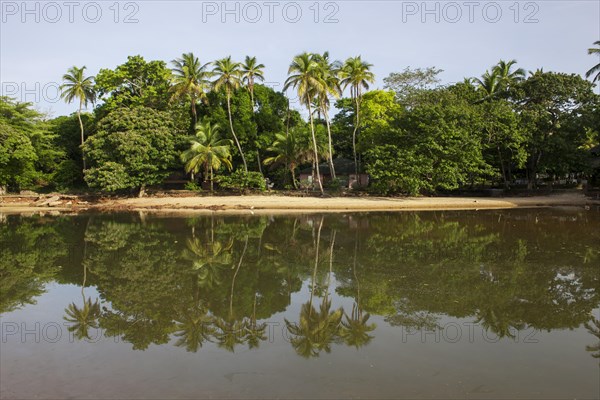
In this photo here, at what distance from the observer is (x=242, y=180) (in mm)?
36812

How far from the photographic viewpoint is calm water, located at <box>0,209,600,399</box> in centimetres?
552

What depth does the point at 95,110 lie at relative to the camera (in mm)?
42656

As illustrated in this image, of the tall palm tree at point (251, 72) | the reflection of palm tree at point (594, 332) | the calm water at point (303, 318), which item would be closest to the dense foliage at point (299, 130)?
the tall palm tree at point (251, 72)

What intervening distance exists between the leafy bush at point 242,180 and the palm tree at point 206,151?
1.03 metres

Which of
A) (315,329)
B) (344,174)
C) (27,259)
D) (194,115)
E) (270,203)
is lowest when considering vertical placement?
(315,329)

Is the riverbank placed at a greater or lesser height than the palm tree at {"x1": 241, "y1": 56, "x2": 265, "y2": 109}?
lesser

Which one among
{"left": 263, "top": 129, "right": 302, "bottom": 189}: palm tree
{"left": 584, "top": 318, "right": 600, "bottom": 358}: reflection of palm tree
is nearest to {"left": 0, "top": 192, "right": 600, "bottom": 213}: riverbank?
{"left": 263, "top": 129, "right": 302, "bottom": 189}: palm tree

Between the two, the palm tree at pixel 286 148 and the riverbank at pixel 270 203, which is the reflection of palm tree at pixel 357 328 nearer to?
the riverbank at pixel 270 203

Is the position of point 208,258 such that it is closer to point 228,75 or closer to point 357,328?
point 357,328

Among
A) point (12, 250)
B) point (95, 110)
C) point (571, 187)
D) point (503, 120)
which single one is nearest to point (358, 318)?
point (12, 250)

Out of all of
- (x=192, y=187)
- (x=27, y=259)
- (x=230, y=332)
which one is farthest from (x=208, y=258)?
(x=192, y=187)

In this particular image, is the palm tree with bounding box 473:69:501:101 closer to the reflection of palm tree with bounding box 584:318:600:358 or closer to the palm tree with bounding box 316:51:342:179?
the palm tree with bounding box 316:51:342:179

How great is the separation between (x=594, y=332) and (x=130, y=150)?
3405 cm

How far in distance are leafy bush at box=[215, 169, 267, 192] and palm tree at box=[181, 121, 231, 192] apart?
40.6 inches
